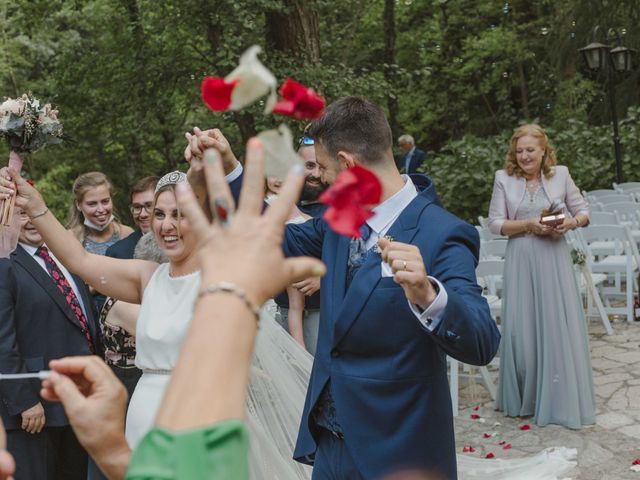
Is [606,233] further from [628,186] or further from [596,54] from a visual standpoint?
[596,54]

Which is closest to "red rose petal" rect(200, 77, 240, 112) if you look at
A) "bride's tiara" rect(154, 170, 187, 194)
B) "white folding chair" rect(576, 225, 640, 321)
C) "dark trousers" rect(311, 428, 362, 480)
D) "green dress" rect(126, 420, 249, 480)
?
"green dress" rect(126, 420, 249, 480)

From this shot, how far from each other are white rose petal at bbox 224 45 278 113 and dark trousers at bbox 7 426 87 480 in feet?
10.7

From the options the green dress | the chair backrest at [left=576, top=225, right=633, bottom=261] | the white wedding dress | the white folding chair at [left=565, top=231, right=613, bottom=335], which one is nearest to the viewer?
the green dress

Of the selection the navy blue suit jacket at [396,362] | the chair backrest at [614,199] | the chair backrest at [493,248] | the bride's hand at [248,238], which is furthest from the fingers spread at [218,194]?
the chair backrest at [614,199]

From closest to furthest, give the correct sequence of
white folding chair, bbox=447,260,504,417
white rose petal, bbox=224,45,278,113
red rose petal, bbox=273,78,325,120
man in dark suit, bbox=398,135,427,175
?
white rose petal, bbox=224,45,278,113
red rose petal, bbox=273,78,325,120
white folding chair, bbox=447,260,504,417
man in dark suit, bbox=398,135,427,175

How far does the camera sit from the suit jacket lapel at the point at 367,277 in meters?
2.55

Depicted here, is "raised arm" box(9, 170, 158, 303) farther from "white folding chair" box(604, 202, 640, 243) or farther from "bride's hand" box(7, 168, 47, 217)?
"white folding chair" box(604, 202, 640, 243)

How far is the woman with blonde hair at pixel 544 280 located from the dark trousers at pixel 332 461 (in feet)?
11.5

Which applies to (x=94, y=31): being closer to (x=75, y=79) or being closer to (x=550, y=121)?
(x=75, y=79)

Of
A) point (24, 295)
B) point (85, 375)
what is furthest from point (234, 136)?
point (85, 375)

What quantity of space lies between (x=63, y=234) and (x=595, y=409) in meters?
4.74

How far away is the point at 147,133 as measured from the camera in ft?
38.4

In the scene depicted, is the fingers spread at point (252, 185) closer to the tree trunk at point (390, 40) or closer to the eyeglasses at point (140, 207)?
Answer: the eyeglasses at point (140, 207)

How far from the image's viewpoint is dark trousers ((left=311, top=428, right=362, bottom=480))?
2627mm
